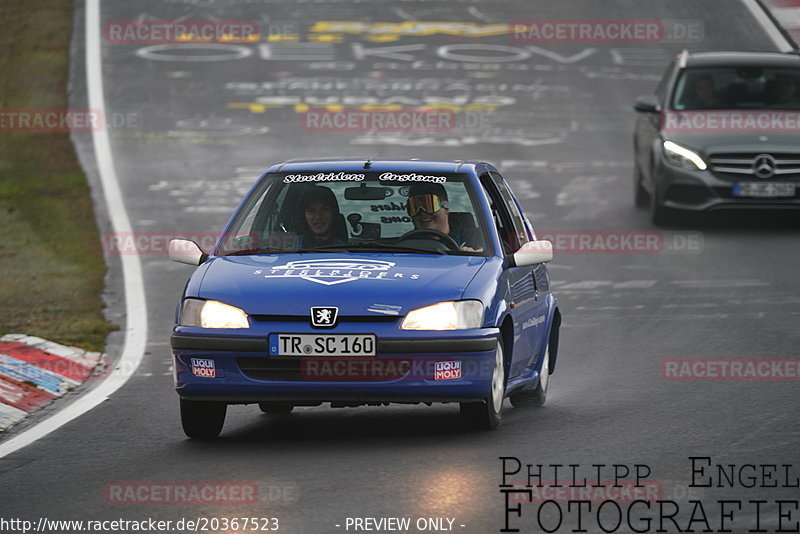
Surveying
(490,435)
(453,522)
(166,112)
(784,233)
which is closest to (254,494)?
(453,522)

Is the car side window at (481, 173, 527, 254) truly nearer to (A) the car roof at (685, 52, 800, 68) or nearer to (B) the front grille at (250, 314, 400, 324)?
(B) the front grille at (250, 314, 400, 324)

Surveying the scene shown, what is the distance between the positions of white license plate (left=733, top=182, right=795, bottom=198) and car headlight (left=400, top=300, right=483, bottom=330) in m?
11.0

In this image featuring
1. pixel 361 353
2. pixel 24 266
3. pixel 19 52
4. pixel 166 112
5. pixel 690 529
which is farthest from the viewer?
pixel 19 52

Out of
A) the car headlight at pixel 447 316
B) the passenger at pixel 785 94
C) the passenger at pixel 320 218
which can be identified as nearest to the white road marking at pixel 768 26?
the passenger at pixel 785 94

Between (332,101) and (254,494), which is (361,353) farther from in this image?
(332,101)

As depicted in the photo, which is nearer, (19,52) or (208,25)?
(19,52)

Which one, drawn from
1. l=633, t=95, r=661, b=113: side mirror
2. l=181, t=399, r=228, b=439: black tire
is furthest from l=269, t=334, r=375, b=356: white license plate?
l=633, t=95, r=661, b=113: side mirror

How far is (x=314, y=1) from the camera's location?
124ft

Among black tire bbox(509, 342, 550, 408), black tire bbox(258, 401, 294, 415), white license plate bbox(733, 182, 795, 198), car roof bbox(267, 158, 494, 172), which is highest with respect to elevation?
car roof bbox(267, 158, 494, 172)

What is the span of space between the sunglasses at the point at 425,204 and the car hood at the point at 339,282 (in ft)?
1.49

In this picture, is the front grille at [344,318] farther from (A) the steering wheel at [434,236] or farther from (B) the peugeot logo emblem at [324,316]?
(A) the steering wheel at [434,236]

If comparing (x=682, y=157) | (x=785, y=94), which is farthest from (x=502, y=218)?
(x=785, y=94)

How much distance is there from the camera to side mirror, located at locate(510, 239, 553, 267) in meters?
9.64

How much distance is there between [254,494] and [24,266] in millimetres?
10376
